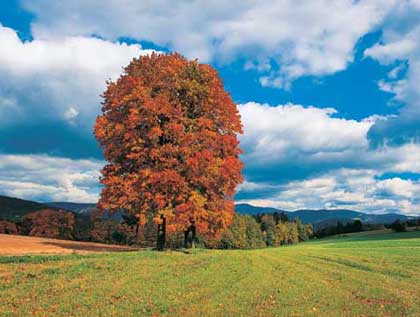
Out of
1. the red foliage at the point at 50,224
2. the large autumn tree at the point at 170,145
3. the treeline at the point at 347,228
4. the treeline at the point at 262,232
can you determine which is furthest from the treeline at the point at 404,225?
the large autumn tree at the point at 170,145

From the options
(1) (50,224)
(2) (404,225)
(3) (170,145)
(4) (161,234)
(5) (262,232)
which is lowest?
(4) (161,234)

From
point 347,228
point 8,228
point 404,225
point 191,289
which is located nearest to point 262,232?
point 347,228

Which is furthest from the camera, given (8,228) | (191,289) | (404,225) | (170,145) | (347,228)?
(347,228)

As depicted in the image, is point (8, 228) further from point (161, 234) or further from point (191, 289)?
point (191, 289)

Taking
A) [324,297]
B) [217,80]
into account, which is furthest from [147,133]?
[324,297]

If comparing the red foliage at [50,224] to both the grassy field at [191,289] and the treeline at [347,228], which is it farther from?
the treeline at [347,228]

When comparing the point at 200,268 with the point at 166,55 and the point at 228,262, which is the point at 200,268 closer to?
the point at 228,262

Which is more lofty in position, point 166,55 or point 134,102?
point 166,55

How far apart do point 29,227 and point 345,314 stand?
277ft

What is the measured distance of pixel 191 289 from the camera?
16.4 m

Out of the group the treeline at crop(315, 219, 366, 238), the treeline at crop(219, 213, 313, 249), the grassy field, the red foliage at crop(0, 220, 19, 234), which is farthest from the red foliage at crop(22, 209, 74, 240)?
the treeline at crop(315, 219, 366, 238)

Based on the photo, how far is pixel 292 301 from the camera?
47.9ft

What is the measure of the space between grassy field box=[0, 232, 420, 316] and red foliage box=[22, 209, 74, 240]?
6352cm

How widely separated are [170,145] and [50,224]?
211 feet
